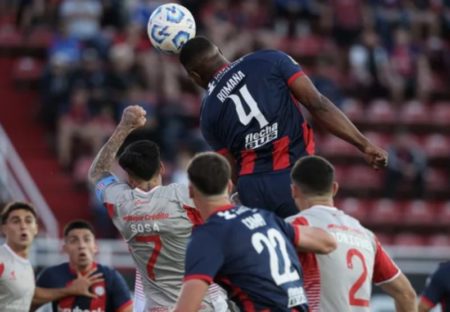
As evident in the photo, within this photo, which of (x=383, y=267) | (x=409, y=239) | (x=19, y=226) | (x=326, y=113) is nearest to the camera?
(x=383, y=267)

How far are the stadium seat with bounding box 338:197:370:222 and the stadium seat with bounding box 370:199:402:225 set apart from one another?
122 mm

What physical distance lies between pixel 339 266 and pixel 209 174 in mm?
1064

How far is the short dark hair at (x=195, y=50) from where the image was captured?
952 centimetres

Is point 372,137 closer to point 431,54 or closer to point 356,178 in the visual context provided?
point 356,178

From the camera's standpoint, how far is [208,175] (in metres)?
7.73

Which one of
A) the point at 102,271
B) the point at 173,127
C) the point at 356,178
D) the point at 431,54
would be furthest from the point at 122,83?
the point at 102,271

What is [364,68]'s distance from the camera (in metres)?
25.1

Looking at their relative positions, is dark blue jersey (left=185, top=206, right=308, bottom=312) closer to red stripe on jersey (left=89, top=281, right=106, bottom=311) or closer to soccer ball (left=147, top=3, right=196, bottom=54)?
soccer ball (left=147, top=3, right=196, bottom=54)

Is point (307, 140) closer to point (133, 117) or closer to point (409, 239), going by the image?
point (133, 117)

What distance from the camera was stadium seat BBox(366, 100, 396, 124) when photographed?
24.4m

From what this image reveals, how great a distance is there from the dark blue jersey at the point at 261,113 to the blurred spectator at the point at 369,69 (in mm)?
15633

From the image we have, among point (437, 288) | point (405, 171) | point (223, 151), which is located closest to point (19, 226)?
point (223, 151)

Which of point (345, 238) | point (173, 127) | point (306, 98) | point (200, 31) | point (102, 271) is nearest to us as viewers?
A: point (345, 238)

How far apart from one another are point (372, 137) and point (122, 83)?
15.3ft
